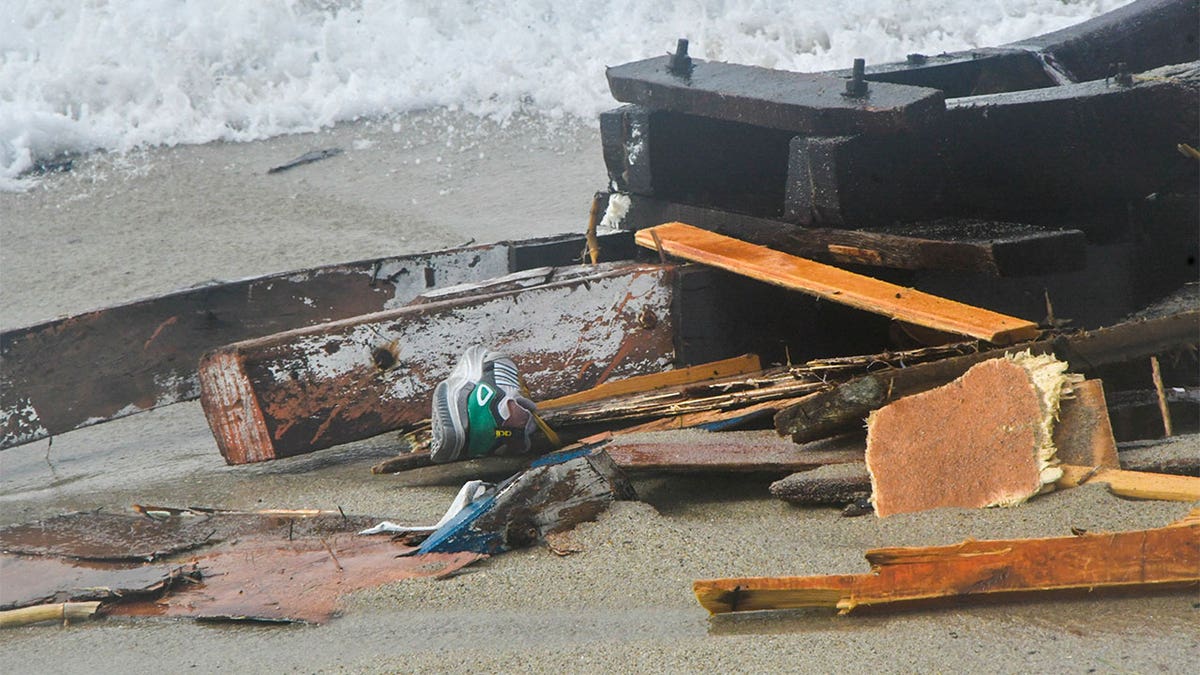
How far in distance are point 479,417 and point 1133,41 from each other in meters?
3.46

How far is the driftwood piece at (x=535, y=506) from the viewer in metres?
2.59

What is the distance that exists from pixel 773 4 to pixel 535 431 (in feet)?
24.6

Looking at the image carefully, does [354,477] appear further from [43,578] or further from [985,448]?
[985,448]

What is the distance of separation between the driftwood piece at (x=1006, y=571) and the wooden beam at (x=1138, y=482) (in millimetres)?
288

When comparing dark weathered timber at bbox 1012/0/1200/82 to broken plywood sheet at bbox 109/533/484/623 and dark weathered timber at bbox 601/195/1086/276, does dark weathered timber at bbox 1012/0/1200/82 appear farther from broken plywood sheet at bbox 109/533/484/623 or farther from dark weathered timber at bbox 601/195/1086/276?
broken plywood sheet at bbox 109/533/484/623

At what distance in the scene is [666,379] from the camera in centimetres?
354

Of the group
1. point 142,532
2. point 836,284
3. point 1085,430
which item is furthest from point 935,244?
point 142,532

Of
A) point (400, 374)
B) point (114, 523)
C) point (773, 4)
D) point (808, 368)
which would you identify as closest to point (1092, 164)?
point (808, 368)

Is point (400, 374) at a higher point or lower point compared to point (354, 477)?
higher

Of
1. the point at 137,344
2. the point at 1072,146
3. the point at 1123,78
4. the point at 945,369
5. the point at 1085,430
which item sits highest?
the point at 1123,78

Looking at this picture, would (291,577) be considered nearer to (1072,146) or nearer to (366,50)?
(1072,146)

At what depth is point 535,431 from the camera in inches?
128

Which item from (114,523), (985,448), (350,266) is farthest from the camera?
(350,266)

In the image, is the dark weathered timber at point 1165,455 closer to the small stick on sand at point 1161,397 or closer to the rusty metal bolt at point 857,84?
the small stick on sand at point 1161,397
